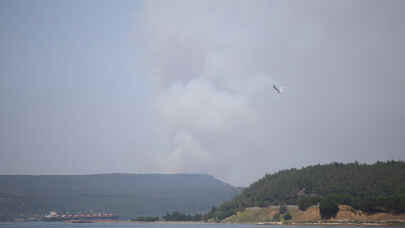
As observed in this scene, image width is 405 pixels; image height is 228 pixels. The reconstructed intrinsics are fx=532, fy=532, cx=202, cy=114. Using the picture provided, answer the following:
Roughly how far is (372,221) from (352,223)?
297 inches

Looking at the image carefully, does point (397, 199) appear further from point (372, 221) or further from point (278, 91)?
point (278, 91)

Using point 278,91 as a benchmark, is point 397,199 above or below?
below

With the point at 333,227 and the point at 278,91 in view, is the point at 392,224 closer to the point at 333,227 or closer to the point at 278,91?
the point at 333,227

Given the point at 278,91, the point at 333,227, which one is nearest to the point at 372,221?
the point at 333,227

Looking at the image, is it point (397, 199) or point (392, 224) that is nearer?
point (392, 224)

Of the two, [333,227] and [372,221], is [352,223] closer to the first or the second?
[372,221]

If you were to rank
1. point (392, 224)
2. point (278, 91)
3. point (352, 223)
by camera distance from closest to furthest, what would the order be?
1. point (278, 91)
2. point (392, 224)
3. point (352, 223)

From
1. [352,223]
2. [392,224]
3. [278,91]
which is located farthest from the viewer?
[352,223]

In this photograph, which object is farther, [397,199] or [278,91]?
[397,199]

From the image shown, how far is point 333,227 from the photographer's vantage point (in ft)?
599

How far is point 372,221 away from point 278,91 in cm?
9432

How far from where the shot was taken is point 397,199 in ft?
652

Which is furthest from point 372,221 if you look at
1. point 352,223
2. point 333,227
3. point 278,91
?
point 278,91

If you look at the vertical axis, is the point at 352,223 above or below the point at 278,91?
below
